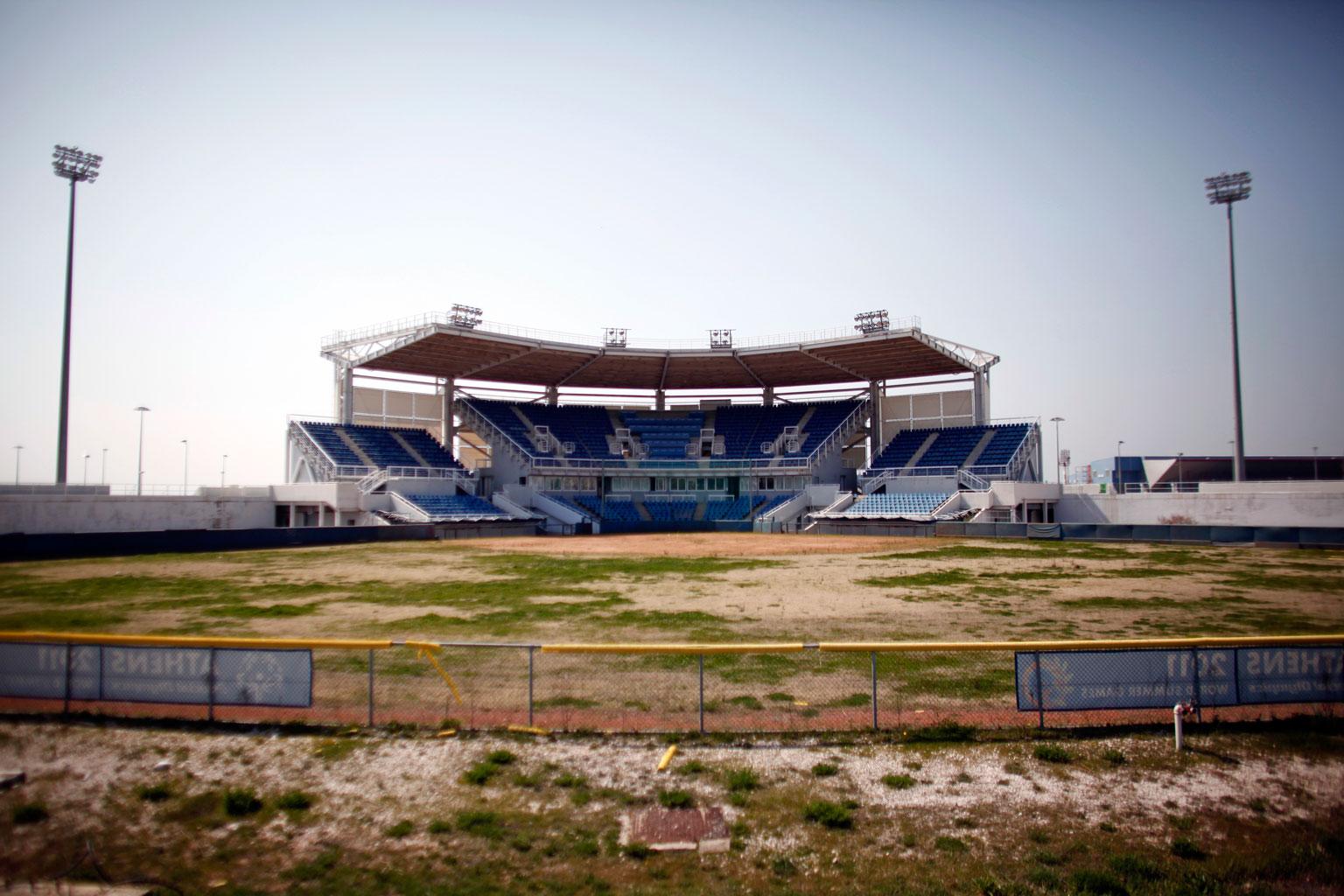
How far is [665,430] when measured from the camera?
239ft

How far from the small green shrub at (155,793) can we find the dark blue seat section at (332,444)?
4755 centimetres

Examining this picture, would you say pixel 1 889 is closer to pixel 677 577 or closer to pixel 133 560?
pixel 677 577

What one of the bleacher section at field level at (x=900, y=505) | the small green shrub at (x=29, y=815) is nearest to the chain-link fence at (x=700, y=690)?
the small green shrub at (x=29, y=815)

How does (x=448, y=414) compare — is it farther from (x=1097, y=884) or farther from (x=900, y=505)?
(x=1097, y=884)

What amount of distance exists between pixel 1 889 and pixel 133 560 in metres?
31.5

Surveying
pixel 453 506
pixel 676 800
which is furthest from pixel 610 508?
pixel 676 800

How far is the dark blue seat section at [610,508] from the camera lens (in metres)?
61.9

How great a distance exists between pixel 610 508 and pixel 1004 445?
33968 millimetres

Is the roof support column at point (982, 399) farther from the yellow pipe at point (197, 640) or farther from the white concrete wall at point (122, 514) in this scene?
the yellow pipe at point (197, 640)

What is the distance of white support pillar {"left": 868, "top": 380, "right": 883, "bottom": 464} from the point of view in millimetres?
66875

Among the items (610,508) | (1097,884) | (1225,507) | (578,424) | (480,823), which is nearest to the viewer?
(1097,884)

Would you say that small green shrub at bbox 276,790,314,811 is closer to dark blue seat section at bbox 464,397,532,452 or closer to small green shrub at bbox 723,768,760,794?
small green shrub at bbox 723,768,760,794

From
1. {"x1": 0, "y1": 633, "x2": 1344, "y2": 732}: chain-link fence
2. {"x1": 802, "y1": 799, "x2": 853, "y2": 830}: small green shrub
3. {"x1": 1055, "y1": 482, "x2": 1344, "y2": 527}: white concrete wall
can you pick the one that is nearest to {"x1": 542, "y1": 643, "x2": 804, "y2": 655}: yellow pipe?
{"x1": 0, "y1": 633, "x2": 1344, "y2": 732}: chain-link fence

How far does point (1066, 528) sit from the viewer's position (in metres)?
42.6
